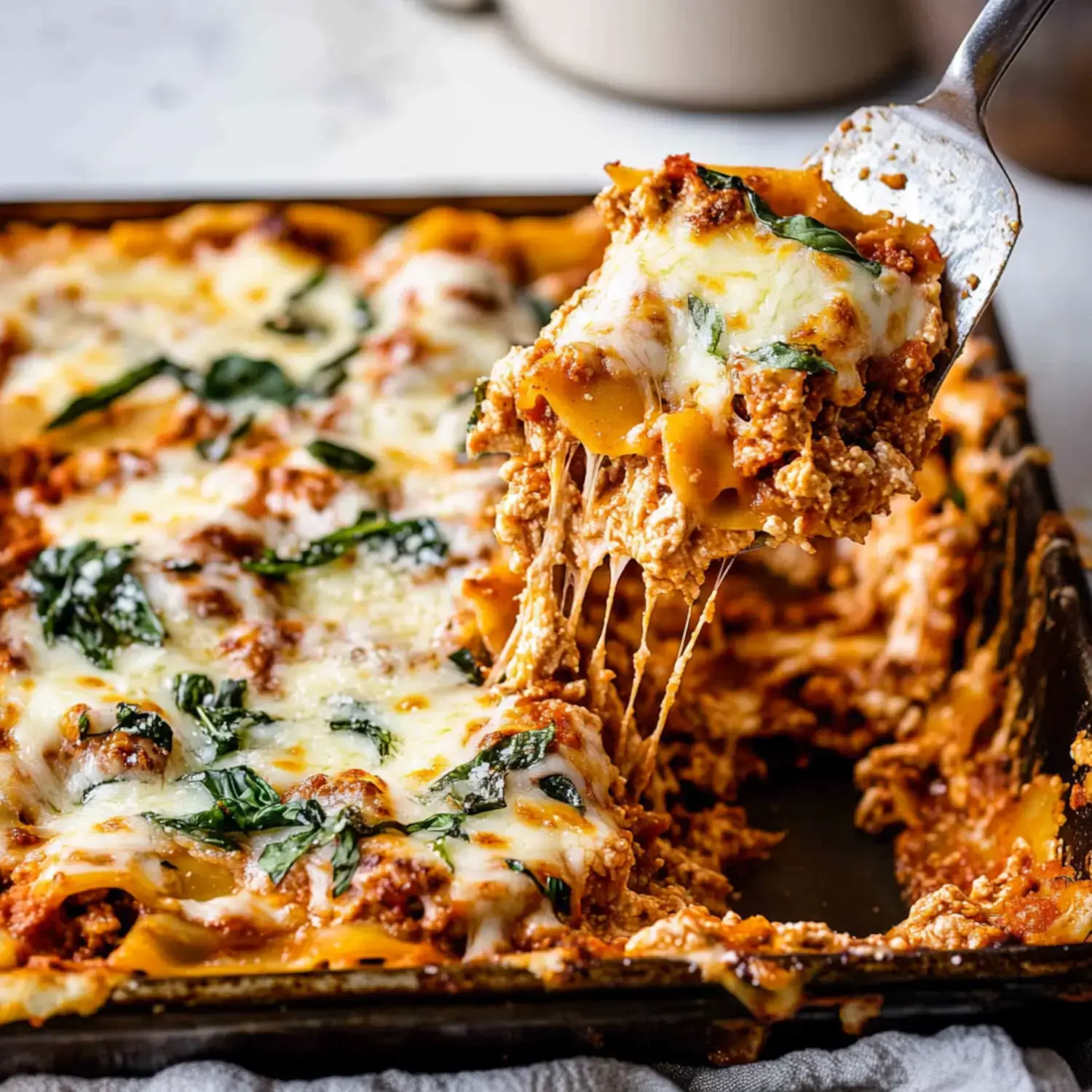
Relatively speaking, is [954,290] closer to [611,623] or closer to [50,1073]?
[611,623]

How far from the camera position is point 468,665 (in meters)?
2.87

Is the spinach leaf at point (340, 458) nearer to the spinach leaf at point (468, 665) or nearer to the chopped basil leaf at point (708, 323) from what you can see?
the spinach leaf at point (468, 665)

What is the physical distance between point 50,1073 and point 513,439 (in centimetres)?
125

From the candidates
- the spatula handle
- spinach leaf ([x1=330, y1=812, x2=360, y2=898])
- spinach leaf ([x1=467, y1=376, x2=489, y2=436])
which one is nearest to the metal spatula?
the spatula handle

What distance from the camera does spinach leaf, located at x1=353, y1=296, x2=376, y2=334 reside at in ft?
12.1

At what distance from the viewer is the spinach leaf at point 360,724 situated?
8.79 feet

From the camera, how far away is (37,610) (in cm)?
297

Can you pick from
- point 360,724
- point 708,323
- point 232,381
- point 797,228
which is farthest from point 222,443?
point 797,228

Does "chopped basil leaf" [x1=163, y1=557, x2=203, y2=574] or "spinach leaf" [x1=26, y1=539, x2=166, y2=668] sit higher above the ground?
"chopped basil leaf" [x1=163, y1=557, x2=203, y2=574]

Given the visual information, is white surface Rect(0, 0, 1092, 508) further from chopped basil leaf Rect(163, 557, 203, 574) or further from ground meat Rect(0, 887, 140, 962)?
ground meat Rect(0, 887, 140, 962)

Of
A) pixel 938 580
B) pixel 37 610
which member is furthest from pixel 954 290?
pixel 37 610

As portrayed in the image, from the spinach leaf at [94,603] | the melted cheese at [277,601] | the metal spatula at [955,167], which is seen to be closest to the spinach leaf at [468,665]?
the melted cheese at [277,601]

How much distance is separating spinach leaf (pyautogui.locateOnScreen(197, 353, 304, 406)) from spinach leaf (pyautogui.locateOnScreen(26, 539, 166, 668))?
0.56 meters

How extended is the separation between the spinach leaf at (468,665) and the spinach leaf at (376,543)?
26cm
